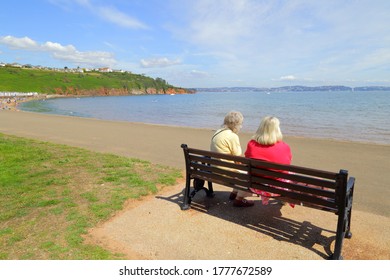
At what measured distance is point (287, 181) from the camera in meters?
3.66

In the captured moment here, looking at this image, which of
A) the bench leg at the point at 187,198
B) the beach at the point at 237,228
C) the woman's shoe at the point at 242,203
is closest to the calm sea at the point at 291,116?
the beach at the point at 237,228

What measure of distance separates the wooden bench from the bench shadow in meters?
0.27

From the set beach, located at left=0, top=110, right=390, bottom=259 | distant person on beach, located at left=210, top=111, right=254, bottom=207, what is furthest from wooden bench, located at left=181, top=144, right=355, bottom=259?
beach, located at left=0, top=110, right=390, bottom=259

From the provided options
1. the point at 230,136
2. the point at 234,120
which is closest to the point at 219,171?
the point at 230,136

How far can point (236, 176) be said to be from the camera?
3943mm

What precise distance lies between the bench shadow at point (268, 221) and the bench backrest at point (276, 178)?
58 centimetres

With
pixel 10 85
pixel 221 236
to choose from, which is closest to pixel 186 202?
pixel 221 236

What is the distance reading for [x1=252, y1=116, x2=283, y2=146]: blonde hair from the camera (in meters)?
3.78

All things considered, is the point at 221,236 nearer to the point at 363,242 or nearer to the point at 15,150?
the point at 363,242

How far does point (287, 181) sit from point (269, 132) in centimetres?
69

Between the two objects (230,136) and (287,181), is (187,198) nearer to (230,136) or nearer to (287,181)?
(230,136)

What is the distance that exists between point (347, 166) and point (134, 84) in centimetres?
17109

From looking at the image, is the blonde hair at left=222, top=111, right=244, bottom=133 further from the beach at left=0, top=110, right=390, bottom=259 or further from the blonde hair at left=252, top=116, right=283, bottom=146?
the beach at left=0, top=110, right=390, bottom=259

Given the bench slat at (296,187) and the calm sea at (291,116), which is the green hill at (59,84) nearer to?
the calm sea at (291,116)
